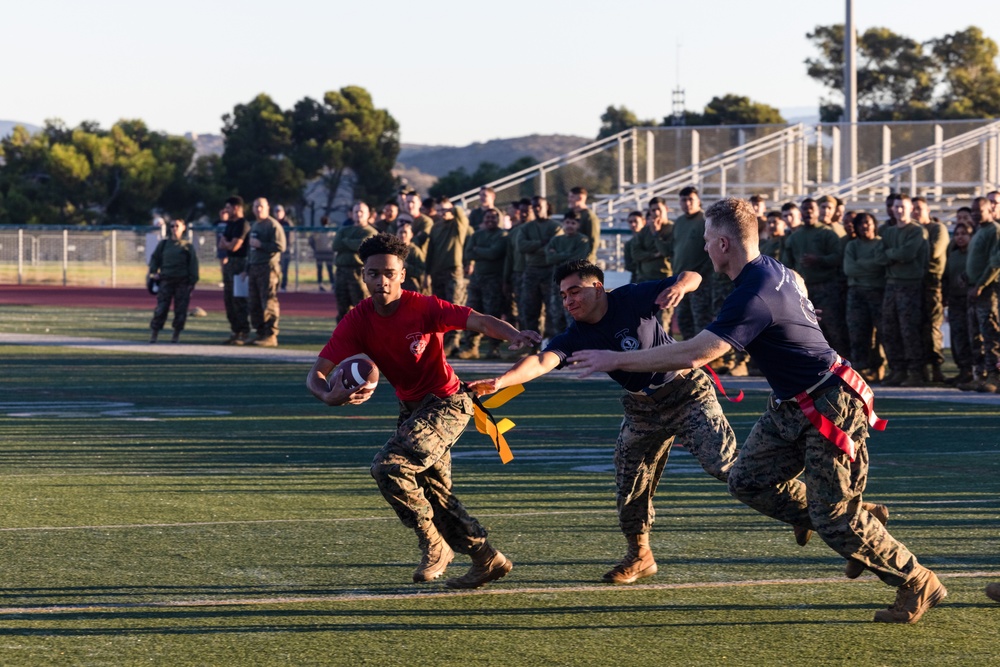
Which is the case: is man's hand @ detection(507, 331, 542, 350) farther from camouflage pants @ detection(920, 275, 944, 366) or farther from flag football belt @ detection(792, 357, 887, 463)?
camouflage pants @ detection(920, 275, 944, 366)

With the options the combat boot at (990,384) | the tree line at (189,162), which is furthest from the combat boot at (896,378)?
the tree line at (189,162)

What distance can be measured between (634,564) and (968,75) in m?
58.1

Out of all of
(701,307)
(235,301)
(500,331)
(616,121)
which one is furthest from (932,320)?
(616,121)

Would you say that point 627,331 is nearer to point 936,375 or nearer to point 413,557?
point 413,557

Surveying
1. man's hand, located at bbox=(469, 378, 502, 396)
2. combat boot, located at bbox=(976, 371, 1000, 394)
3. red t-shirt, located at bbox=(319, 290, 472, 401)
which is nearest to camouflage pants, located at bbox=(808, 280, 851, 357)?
combat boot, located at bbox=(976, 371, 1000, 394)

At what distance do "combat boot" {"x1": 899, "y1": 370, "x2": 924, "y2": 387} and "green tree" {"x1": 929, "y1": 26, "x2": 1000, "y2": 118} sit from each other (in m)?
43.9

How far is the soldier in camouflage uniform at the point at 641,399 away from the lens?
24.6ft

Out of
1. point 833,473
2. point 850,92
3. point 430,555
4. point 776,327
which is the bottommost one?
point 430,555

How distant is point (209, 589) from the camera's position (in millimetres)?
7430

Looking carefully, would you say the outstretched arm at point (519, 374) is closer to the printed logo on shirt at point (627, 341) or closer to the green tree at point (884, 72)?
the printed logo on shirt at point (627, 341)

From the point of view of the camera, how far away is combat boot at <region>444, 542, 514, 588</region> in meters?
7.53

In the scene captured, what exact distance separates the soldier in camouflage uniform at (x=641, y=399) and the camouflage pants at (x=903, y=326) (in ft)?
33.4

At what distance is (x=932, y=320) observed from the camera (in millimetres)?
17453

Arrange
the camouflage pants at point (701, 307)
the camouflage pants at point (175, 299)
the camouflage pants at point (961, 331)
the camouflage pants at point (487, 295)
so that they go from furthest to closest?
the camouflage pants at point (175, 299), the camouflage pants at point (487, 295), the camouflage pants at point (701, 307), the camouflage pants at point (961, 331)
